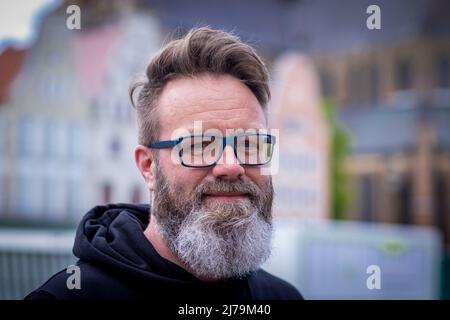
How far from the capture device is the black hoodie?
5.42ft

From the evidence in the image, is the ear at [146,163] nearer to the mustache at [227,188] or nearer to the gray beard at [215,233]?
the gray beard at [215,233]

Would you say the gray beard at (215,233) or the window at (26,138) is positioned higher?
the window at (26,138)

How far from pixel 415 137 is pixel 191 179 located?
23.0 m

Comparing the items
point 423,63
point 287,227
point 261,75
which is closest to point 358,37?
point 423,63

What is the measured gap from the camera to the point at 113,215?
1.85m

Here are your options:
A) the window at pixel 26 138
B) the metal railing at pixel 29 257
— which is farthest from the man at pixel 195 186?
the window at pixel 26 138

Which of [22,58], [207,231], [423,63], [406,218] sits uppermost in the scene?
[423,63]

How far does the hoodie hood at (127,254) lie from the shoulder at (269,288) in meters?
0.09

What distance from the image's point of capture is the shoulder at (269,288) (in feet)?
6.16

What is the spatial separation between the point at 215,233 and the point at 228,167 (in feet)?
0.59

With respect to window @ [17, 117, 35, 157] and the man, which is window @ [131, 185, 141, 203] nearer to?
window @ [17, 117, 35, 157]

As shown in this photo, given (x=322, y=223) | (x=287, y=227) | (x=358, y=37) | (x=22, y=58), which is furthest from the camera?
(x=358, y=37)

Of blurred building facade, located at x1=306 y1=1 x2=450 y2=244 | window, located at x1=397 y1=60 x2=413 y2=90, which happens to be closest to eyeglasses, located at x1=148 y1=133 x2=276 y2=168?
blurred building facade, located at x1=306 y1=1 x2=450 y2=244

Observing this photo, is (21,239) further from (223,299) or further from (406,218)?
(406,218)
